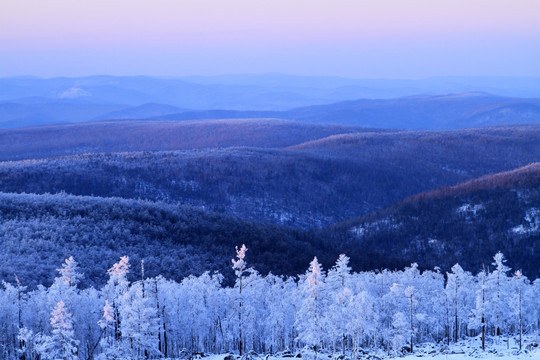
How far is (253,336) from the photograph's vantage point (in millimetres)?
60781

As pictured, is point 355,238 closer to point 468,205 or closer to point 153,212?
point 468,205

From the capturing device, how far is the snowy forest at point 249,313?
43.3 meters

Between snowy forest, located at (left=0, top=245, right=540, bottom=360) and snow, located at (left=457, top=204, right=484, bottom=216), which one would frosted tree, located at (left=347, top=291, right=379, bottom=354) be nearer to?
snowy forest, located at (left=0, top=245, right=540, bottom=360)

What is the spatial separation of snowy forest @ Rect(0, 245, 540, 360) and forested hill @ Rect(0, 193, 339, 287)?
15.8 meters

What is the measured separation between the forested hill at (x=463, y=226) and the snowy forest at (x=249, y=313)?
156 ft

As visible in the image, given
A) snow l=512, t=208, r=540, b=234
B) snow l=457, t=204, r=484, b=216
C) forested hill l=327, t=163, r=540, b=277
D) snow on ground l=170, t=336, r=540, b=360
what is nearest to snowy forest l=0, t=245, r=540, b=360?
snow on ground l=170, t=336, r=540, b=360

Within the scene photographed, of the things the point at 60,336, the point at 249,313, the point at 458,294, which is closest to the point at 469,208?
the point at 458,294

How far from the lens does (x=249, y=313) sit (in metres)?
54.8

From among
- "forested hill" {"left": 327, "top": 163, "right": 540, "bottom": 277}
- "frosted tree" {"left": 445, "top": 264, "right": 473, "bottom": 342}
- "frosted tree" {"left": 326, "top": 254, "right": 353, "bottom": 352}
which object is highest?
"frosted tree" {"left": 326, "top": 254, "right": 353, "bottom": 352}

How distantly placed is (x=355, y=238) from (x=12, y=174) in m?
102

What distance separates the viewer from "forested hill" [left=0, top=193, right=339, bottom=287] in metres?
73.6

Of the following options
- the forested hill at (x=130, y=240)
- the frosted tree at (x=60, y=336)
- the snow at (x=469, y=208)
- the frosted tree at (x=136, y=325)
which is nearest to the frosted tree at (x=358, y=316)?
the frosted tree at (x=136, y=325)

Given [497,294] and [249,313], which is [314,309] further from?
[497,294]

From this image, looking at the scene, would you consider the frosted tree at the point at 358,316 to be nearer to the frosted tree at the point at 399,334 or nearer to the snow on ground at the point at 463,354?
the frosted tree at the point at 399,334
